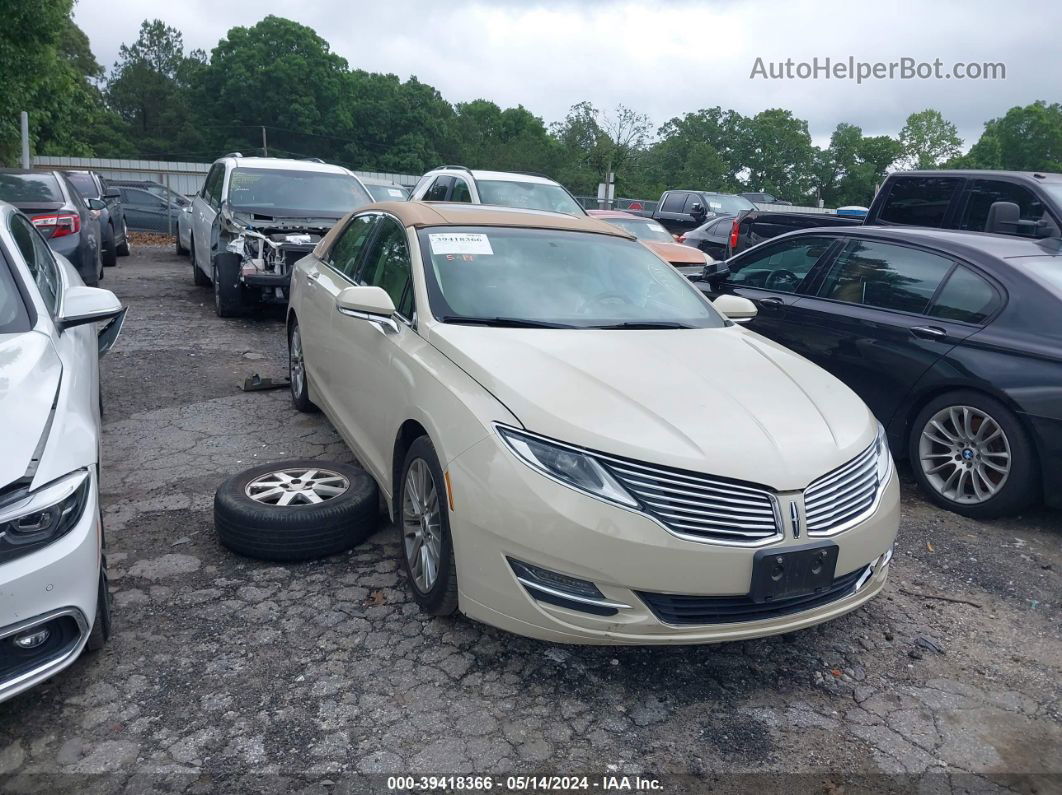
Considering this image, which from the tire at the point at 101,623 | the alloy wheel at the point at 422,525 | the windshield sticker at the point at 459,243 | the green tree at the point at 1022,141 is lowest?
the tire at the point at 101,623

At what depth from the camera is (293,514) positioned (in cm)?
385

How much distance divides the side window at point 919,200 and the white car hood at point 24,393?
7.54m

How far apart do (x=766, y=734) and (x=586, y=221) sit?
303 centimetres

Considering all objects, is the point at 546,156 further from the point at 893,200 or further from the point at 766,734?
the point at 766,734

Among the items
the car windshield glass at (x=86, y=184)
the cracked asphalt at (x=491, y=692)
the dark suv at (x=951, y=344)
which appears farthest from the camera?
the car windshield glass at (x=86, y=184)

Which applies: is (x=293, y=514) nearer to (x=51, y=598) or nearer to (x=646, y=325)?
(x=51, y=598)

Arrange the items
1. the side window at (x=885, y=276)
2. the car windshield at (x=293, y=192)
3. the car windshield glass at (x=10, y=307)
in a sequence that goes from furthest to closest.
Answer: the car windshield at (x=293, y=192), the side window at (x=885, y=276), the car windshield glass at (x=10, y=307)

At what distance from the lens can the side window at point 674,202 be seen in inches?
803

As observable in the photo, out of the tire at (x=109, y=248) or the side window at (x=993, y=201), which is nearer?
the side window at (x=993, y=201)

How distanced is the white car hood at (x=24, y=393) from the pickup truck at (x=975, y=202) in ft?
22.1

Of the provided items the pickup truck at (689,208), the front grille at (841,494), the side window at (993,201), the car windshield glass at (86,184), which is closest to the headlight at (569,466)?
the front grille at (841,494)

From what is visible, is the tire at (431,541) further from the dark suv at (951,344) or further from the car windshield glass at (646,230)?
the car windshield glass at (646,230)

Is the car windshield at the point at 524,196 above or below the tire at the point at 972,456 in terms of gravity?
above

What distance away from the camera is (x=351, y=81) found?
207 ft
